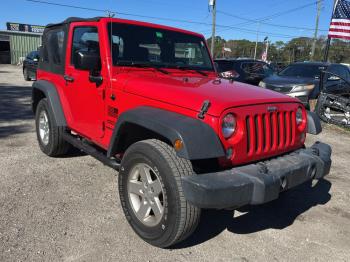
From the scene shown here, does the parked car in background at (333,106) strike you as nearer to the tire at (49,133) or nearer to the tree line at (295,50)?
the tire at (49,133)

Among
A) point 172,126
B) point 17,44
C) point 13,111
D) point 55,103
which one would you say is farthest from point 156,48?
point 17,44

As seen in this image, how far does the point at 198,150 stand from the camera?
2.67m

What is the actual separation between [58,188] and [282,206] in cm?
264

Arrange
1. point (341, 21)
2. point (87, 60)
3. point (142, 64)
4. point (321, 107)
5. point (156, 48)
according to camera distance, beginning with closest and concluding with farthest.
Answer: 1. point (87, 60)
2. point (142, 64)
3. point (156, 48)
4. point (321, 107)
5. point (341, 21)

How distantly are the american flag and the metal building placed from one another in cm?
3276

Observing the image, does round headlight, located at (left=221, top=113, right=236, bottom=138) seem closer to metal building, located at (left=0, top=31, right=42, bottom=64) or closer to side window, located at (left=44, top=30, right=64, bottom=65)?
side window, located at (left=44, top=30, right=64, bottom=65)

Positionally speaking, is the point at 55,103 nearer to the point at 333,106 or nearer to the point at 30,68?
the point at 333,106

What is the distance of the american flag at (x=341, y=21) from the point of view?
12586mm

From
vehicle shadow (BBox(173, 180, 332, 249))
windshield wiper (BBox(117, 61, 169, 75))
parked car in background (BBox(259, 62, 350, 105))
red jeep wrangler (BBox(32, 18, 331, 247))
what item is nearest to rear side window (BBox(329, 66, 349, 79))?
parked car in background (BBox(259, 62, 350, 105))

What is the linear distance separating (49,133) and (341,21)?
11.3 meters

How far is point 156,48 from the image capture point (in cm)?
430

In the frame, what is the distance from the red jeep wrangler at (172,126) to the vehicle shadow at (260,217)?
611 mm

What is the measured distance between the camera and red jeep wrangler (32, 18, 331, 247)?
2773 millimetres

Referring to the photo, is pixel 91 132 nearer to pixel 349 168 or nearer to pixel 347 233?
pixel 347 233
